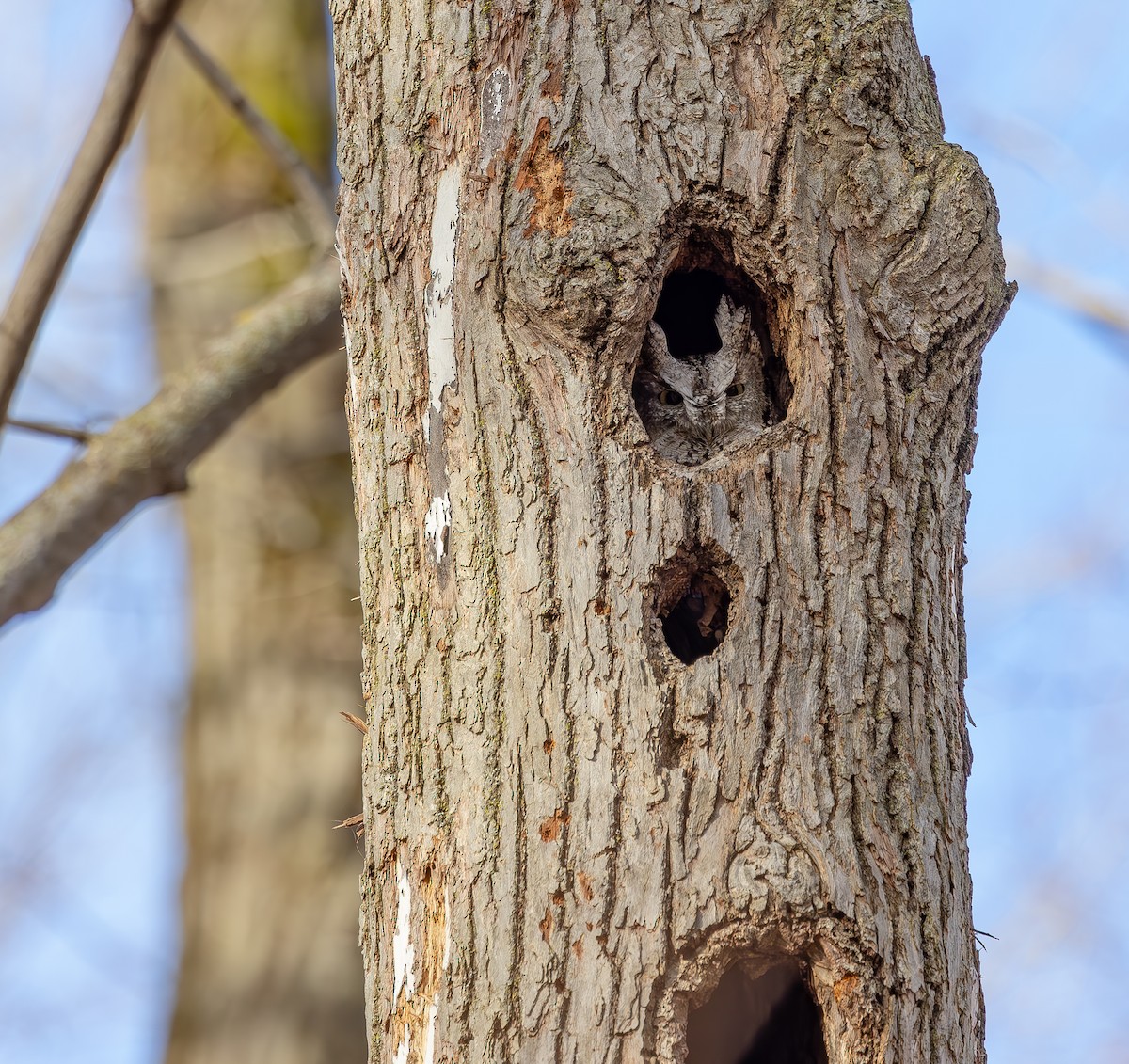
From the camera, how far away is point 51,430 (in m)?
2.71

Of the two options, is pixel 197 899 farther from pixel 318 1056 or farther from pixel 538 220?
pixel 538 220

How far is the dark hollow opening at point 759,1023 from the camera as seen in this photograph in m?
1.71

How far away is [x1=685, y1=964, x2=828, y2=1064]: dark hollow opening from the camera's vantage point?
5.60 ft

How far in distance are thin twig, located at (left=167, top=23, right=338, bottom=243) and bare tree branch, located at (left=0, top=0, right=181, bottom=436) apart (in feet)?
0.77

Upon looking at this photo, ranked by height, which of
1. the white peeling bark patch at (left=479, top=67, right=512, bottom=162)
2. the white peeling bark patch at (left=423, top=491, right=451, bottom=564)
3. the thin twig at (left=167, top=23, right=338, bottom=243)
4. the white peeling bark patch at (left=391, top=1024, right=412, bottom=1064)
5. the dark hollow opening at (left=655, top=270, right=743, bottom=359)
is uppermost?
the thin twig at (left=167, top=23, right=338, bottom=243)

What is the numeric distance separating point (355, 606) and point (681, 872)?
8.24 ft

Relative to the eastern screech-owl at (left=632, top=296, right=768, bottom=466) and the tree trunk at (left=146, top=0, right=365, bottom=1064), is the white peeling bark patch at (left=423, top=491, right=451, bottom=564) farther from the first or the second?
the tree trunk at (left=146, top=0, right=365, bottom=1064)

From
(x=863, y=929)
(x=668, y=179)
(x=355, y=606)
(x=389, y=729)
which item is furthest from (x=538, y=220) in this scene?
(x=355, y=606)

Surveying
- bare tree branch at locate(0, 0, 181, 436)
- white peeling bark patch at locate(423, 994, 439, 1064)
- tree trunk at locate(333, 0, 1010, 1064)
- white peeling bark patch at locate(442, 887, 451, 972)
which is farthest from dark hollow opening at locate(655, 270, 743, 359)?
bare tree branch at locate(0, 0, 181, 436)

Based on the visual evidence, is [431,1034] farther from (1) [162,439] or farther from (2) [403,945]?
(1) [162,439]

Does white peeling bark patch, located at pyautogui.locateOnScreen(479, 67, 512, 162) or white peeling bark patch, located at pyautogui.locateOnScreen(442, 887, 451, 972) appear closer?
white peeling bark patch, located at pyautogui.locateOnScreen(442, 887, 451, 972)

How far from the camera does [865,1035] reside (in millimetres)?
Answer: 1557

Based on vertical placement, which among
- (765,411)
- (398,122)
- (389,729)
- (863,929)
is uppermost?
(398,122)

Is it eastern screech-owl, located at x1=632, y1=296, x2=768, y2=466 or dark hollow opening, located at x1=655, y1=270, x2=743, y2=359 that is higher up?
dark hollow opening, located at x1=655, y1=270, x2=743, y2=359
